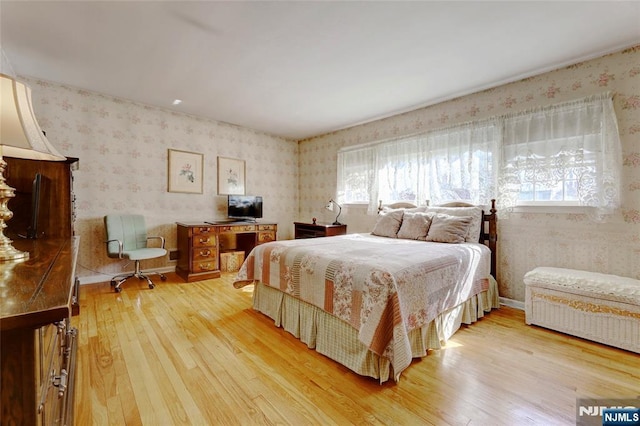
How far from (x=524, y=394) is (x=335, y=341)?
116 centimetres

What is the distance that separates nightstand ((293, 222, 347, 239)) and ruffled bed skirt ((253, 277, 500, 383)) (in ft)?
6.05

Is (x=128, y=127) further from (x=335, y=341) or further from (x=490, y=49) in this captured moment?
(x=490, y=49)

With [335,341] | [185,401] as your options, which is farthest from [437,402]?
[185,401]

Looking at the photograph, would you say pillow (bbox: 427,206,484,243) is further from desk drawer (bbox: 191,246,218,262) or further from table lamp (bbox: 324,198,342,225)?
desk drawer (bbox: 191,246,218,262)

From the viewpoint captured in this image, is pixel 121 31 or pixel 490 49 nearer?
pixel 121 31

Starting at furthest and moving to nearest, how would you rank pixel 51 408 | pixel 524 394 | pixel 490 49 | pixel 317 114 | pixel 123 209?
pixel 317 114, pixel 123 209, pixel 490 49, pixel 524 394, pixel 51 408

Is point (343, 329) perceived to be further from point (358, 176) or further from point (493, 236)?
point (358, 176)

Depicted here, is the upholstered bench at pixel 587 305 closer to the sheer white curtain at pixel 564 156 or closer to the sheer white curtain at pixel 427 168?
the sheer white curtain at pixel 564 156

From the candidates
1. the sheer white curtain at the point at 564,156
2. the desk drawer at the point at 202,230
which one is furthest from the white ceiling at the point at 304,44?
the desk drawer at the point at 202,230

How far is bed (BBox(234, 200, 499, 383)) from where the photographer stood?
66.3 inches

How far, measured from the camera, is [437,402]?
61.1 inches

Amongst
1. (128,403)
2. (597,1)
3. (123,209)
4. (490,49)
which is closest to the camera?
(128,403)

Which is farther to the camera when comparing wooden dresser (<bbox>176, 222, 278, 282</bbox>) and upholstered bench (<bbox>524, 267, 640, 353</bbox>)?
wooden dresser (<bbox>176, 222, 278, 282</bbox>)

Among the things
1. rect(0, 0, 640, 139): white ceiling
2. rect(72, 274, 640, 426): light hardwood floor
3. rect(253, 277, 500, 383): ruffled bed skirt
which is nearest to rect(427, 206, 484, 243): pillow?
rect(253, 277, 500, 383): ruffled bed skirt
